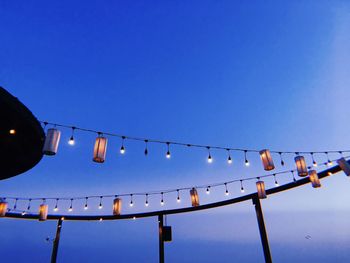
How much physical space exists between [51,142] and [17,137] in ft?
3.39

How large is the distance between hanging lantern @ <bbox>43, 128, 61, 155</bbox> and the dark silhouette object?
0.28 meters

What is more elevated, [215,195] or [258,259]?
[215,195]

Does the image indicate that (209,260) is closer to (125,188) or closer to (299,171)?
(125,188)

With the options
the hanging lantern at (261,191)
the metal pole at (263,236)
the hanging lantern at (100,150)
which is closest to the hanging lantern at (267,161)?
the hanging lantern at (261,191)

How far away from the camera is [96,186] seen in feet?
174

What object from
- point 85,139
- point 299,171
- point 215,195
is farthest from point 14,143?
point 85,139

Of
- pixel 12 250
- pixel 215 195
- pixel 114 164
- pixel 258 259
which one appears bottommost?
pixel 258 259

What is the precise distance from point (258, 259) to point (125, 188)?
3339cm

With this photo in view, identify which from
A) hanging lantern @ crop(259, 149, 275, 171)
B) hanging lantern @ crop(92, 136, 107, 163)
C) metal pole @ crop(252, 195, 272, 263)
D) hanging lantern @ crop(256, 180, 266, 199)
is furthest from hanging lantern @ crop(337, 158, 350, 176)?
hanging lantern @ crop(92, 136, 107, 163)

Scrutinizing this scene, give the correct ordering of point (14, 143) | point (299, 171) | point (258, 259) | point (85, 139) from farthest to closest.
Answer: point (258, 259)
point (85, 139)
point (299, 171)
point (14, 143)

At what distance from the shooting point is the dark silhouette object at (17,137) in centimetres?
400

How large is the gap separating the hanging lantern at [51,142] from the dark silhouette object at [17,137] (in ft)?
0.91

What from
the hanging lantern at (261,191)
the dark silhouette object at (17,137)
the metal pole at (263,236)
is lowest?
the metal pole at (263,236)

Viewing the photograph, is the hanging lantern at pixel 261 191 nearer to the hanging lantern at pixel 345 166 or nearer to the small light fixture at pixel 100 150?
the hanging lantern at pixel 345 166
